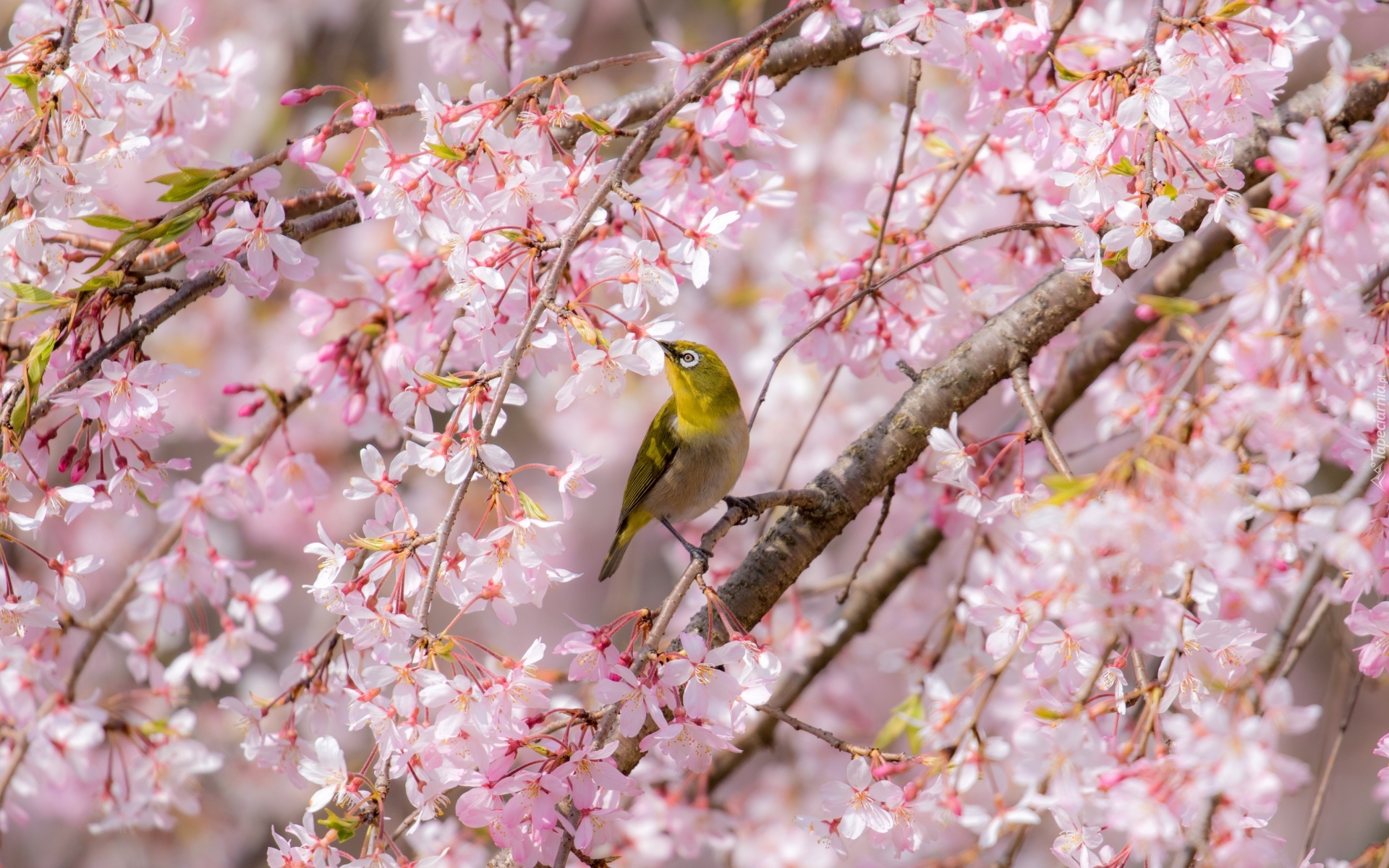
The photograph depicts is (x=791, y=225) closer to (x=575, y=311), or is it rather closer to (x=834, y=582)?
(x=834, y=582)

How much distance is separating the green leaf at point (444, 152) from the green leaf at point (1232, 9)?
1.36m

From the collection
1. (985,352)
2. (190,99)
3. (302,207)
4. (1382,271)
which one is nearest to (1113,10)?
(985,352)

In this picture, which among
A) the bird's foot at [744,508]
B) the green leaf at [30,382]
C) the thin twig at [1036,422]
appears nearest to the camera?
the green leaf at [30,382]

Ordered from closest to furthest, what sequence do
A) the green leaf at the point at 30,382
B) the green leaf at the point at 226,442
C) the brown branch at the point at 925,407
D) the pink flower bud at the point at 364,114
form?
the green leaf at the point at 30,382 < the pink flower bud at the point at 364,114 < the brown branch at the point at 925,407 < the green leaf at the point at 226,442

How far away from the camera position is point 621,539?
3.50 meters

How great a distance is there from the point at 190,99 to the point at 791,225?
132 inches

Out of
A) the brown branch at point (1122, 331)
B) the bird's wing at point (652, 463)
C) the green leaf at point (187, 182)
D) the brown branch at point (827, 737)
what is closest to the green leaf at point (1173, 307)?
the brown branch at point (827, 737)

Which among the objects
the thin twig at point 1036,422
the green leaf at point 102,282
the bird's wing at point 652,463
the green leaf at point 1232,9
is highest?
the green leaf at point 1232,9

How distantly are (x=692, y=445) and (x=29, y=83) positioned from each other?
6.49 feet

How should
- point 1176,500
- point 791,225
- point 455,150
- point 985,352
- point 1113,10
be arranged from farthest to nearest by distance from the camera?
point 791,225
point 1113,10
point 985,352
point 455,150
point 1176,500

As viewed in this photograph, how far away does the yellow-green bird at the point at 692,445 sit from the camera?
3217 mm

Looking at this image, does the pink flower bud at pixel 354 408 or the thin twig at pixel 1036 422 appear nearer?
the thin twig at pixel 1036 422

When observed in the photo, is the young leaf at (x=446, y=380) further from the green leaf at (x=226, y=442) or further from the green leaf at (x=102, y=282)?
the green leaf at (x=226, y=442)

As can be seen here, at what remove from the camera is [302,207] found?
92.3 inches
